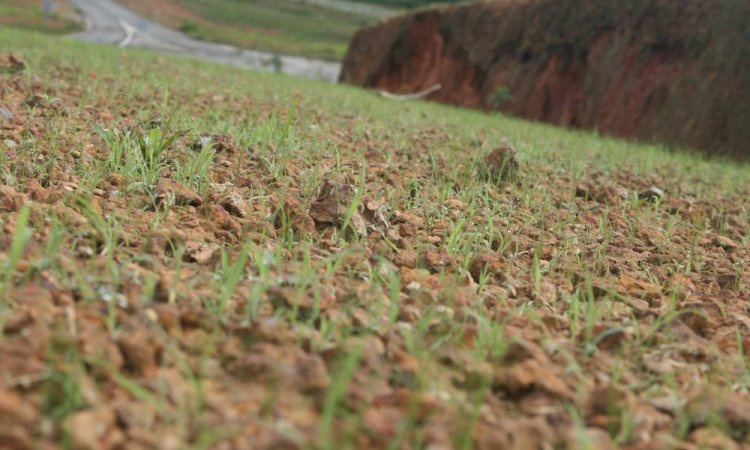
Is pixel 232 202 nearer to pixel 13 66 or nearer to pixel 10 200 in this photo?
pixel 10 200

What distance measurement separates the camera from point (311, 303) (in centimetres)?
120

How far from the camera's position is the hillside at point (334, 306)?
865 millimetres

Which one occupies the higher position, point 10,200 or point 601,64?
point 601,64

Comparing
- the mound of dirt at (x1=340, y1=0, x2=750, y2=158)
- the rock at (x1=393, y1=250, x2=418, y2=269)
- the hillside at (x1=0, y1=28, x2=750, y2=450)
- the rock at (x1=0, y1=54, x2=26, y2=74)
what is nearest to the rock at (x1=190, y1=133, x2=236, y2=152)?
the hillside at (x1=0, y1=28, x2=750, y2=450)

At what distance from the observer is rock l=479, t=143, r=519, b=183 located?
2697mm

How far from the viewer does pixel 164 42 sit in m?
33.4

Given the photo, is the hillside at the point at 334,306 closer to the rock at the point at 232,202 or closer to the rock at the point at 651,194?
the rock at the point at 232,202

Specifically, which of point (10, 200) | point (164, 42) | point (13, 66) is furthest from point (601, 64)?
point (164, 42)

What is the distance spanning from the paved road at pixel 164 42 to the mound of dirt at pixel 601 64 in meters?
15.7

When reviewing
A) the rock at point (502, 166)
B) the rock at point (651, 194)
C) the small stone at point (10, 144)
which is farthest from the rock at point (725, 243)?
the small stone at point (10, 144)

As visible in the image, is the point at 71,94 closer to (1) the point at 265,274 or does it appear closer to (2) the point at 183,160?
(2) the point at 183,160

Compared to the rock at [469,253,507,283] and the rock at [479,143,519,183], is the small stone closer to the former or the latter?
the rock at [469,253,507,283]

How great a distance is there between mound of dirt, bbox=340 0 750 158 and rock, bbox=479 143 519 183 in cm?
405

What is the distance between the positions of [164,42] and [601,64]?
94.5 feet
